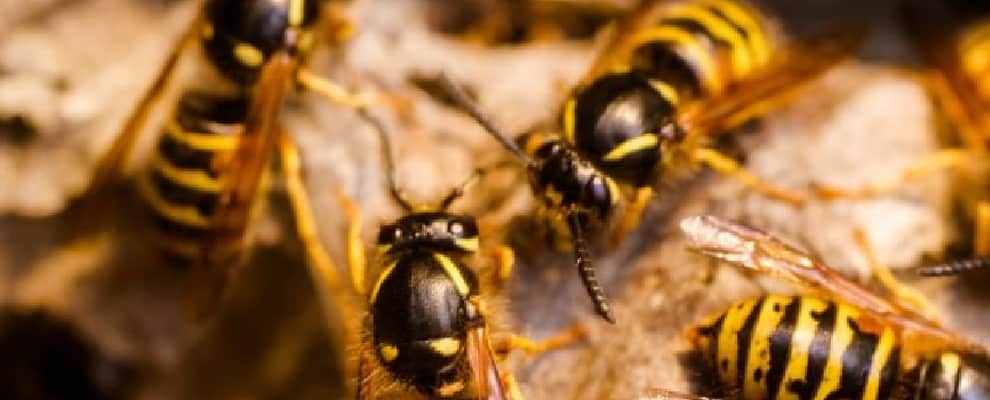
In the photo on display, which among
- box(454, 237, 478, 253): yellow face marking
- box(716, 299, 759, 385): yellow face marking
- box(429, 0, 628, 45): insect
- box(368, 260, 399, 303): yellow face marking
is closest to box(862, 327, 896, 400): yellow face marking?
box(716, 299, 759, 385): yellow face marking

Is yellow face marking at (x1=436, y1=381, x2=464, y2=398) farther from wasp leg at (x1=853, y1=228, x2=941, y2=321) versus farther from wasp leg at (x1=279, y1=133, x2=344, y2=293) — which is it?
wasp leg at (x1=853, y1=228, x2=941, y2=321)

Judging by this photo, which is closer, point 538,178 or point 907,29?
point 538,178

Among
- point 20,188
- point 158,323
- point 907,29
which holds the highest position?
point 907,29

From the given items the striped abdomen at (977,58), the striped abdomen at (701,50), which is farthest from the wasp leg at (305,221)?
the striped abdomen at (977,58)

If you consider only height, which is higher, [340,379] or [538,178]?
[538,178]

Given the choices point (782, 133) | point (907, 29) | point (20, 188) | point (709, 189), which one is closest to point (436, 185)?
point (709, 189)

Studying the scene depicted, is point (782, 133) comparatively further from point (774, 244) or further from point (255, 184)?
point (255, 184)
